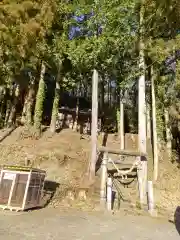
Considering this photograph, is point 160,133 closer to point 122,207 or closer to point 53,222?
point 122,207

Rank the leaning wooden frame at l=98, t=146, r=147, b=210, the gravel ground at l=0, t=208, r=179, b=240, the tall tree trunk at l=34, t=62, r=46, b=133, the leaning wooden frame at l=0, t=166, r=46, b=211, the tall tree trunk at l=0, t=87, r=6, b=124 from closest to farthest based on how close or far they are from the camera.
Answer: the gravel ground at l=0, t=208, r=179, b=240, the leaning wooden frame at l=0, t=166, r=46, b=211, the leaning wooden frame at l=98, t=146, r=147, b=210, the tall tree trunk at l=34, t=62, r=46, b=133, the tall tree trunk at l=0, t=87, r=6, b=124

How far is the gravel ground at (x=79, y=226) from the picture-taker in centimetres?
1101

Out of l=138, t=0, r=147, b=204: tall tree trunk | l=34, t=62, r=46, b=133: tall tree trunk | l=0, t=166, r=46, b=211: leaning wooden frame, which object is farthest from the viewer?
l=34, t=62, r=46, b=133: tall tree trunk

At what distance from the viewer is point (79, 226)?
12742mm

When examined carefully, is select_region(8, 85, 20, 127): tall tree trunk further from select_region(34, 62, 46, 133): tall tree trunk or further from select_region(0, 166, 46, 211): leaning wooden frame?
select_region(0, 166, 46, 211): leaning wooden frame

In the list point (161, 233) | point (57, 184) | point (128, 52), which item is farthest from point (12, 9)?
point (161, 233)

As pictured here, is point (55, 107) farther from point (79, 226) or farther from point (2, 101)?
point (79, 226)

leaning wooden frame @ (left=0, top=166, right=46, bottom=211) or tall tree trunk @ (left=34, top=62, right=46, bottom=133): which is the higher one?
tall tree trunk @ (left=34, top=62, right=46, bottom=133)

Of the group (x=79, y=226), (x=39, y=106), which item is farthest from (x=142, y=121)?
(x=79, y=226)

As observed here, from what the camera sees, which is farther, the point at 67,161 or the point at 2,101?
the point at 2,101

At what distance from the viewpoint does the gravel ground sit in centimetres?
1101

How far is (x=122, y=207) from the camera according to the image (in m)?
17.4

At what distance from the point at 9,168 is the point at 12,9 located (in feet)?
35.8

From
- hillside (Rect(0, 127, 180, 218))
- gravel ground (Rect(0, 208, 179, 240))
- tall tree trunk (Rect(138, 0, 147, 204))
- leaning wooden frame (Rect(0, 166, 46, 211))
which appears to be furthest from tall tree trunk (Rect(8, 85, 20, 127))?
gravel ground (Rect(0, 208, 179, 240))
